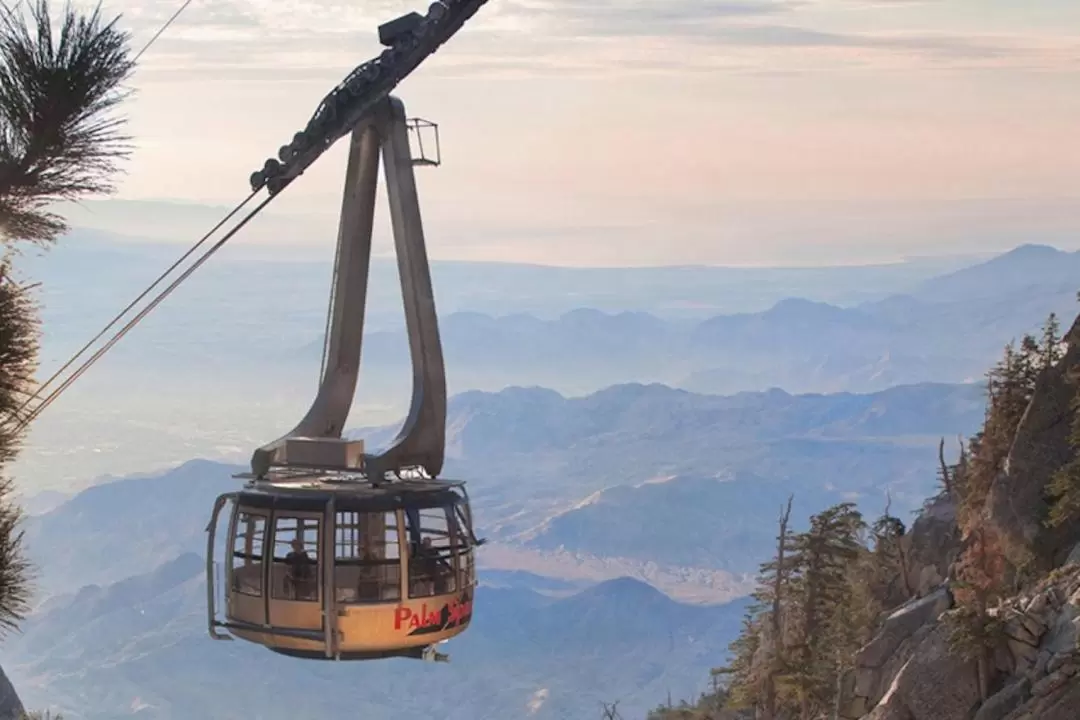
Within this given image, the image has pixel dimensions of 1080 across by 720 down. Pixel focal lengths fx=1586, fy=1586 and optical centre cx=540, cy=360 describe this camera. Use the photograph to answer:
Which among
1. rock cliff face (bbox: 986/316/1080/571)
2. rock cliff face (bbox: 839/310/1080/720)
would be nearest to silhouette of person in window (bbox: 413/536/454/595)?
rock cliff face (bbox: 839/310/1080/720)

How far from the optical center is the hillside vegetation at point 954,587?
40656 millimetres

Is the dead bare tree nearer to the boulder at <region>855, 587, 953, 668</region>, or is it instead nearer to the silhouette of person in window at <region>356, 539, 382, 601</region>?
the boulder at <region>855, 587, 953, 668</region>

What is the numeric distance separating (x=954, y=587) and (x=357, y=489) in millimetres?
30281

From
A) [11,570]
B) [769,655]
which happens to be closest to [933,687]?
[769,655]

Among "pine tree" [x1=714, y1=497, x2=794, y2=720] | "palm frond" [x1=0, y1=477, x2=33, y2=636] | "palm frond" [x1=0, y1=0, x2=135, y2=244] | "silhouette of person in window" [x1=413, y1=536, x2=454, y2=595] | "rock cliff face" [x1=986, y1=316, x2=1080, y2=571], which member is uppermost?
"palm frond" [x1=0, y1=0, x2=135, y2=244]

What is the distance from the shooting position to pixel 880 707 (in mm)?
43875

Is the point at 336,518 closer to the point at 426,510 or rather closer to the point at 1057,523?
the point at 426,510

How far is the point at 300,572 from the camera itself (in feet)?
64.2

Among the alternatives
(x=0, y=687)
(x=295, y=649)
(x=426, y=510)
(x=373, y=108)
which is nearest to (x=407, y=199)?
(x=373, y=108)

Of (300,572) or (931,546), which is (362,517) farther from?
(931,546)

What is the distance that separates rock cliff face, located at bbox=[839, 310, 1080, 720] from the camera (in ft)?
125

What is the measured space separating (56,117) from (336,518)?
882 centimetres

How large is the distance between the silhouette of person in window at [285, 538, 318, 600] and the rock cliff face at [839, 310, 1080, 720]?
22.2 m

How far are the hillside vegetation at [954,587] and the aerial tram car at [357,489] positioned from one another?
21242 mm
